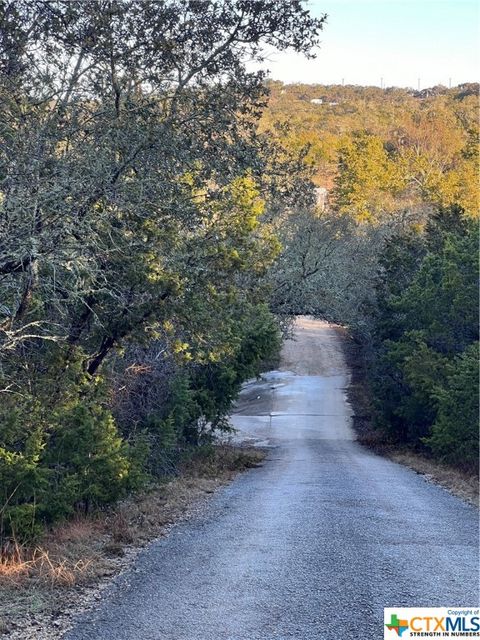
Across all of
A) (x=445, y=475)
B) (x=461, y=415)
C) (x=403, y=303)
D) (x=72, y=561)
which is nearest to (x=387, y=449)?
(x=403, y=303)

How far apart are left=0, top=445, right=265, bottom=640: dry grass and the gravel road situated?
298 mm

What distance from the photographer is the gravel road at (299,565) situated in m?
7.06

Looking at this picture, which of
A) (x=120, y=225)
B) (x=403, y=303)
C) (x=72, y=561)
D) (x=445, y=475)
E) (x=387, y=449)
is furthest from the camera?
(x=387, y=449)

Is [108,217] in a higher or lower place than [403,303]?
higher

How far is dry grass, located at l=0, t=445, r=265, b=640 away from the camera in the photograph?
7.32 metres

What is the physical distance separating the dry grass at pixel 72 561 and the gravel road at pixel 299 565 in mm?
298

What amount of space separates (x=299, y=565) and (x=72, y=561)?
8.68ft

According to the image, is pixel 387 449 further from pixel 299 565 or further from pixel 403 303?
pixel 299 565

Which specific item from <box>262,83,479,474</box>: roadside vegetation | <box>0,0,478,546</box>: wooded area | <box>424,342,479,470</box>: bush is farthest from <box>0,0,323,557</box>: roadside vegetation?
<box>424,342,479,470</box>: bush

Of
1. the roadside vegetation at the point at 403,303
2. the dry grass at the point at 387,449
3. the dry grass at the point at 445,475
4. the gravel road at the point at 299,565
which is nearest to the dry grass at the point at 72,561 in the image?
the gravel road at the point at 299,565

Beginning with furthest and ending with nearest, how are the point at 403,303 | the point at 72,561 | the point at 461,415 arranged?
the point at 403,303 < the point at 461,415 < the point at 72,561

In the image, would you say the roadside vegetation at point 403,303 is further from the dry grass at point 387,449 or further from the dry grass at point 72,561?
the dry grass at point 72,561

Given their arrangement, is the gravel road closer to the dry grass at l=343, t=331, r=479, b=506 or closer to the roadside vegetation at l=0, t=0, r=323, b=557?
the dry grass at l=343, t=331, r=479, b=506

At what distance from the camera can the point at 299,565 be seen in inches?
365
